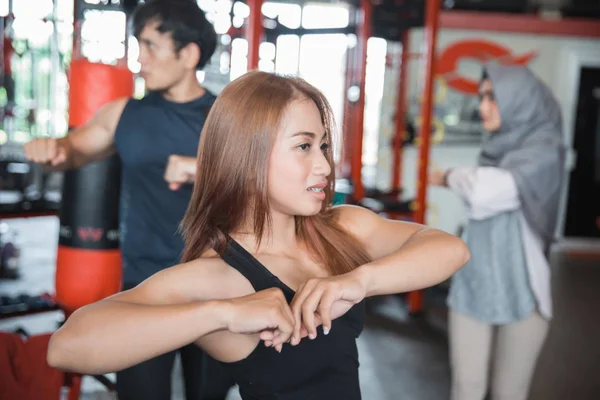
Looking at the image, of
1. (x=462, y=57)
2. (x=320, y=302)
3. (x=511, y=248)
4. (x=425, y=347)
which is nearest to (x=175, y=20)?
(x=320, y=302)

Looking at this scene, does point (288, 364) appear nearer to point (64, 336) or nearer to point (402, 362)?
point (64, 336)

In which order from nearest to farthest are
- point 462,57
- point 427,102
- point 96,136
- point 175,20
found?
point 175,20 < point 96,136 < point 427,102 < point 462,57

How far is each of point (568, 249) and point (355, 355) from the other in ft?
22.5

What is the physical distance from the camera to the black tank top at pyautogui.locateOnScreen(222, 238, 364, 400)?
0.97 meters

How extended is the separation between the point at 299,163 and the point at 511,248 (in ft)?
4.34

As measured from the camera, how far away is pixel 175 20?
1.66 meters

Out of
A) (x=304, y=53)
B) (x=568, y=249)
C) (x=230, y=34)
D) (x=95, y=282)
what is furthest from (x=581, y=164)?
(x=95, y=282)

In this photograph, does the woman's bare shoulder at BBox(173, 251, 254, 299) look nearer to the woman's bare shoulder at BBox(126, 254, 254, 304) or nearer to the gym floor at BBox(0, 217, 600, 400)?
the woman's bare shoulder at BBox(126, 254, 254, 304)

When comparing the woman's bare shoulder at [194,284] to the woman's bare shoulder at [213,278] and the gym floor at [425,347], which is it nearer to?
the woman's bare shoulder at [213,278]

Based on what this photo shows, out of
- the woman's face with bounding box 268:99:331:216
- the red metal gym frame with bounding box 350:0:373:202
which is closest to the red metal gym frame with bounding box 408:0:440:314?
the red metal gym frame with bounding box 350:0:373:202

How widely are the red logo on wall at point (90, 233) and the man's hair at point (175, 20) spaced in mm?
885

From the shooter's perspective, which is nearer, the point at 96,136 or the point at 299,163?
the point at 299,163

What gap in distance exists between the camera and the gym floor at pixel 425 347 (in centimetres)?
295

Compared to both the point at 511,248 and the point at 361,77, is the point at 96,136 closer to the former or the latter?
the point at 511,248
